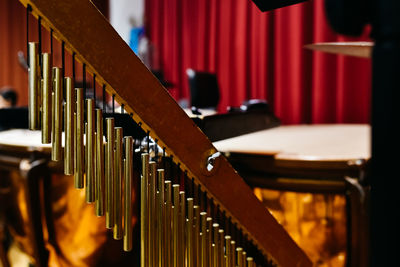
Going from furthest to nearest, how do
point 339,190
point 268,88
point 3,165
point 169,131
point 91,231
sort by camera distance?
point 268,88
point 3,165
point 91,231
point 339,190
point 169,131

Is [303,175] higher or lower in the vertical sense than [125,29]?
lower

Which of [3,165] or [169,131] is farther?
[3,165]

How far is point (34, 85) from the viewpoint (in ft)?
2.10

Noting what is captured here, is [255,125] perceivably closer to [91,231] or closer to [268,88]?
[91,231]

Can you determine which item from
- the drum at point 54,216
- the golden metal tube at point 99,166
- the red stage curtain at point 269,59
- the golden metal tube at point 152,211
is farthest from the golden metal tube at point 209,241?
the red stage curtain at point 269,59

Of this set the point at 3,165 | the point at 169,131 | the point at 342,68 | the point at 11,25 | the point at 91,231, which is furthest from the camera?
the point at 11,25

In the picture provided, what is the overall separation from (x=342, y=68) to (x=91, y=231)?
1.69 metres

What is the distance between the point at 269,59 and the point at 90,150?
2.09 metres

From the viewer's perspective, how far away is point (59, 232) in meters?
1.23

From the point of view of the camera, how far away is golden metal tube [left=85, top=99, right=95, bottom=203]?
67cm

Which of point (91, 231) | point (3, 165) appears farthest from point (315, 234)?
point (3, 165)

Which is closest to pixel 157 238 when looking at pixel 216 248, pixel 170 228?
pixel 170 228

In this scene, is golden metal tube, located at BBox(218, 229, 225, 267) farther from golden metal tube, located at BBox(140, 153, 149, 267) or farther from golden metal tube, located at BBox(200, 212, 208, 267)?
golden metal tube, located at BBox(140, 153, 149, 267)

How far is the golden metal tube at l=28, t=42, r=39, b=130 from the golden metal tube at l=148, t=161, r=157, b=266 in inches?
7.9
